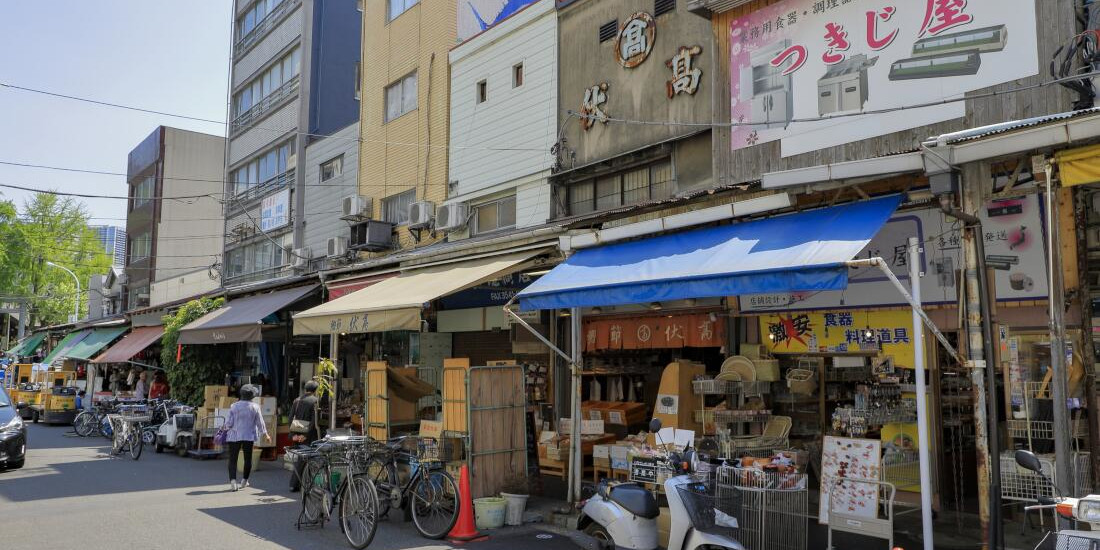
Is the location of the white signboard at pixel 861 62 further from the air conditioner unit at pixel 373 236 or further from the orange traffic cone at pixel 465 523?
the air conditioner unit at pixel 373 236

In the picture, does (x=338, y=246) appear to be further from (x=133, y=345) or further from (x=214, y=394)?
(x=133, y=345)

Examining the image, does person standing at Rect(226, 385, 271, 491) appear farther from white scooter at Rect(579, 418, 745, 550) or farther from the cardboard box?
white scooter at Rect(579, 418, 745, 550)

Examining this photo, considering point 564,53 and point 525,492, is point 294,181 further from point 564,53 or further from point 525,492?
point 525,492

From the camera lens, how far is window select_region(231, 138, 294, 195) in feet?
91.4

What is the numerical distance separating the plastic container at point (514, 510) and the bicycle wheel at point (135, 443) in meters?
11.1

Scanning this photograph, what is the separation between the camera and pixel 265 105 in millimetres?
30344

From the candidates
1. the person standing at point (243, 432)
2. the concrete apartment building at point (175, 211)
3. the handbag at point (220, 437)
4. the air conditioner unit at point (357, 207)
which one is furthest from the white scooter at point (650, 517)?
the concrete apartment building at point (175, 211)

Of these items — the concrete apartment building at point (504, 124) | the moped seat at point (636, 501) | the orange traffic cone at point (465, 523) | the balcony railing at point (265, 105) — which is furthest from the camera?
the balcony railing at point (265, 105)

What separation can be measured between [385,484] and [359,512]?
145 centimetres

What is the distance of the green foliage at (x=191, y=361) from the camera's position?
2223cm

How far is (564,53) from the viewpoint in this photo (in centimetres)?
1562

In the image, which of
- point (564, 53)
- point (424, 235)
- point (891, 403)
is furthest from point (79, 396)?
point (891, 403)

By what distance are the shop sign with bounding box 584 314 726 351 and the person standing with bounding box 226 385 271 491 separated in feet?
19.6

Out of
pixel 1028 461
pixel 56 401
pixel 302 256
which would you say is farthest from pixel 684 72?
pixel 56 401
